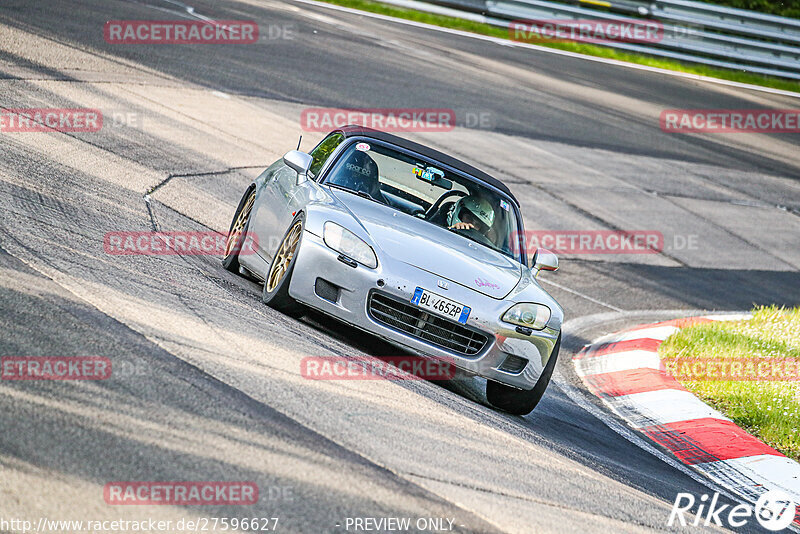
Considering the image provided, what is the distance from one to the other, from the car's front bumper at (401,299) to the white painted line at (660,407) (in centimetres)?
173

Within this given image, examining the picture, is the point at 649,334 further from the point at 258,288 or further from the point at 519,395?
the point at 258,288

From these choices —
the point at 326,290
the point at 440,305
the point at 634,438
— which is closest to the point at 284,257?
the point at 326,290

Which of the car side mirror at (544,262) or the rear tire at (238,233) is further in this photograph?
the rear tire at (238,233)

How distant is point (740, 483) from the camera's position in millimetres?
6461

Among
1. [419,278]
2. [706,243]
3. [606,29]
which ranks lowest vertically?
[706,243]

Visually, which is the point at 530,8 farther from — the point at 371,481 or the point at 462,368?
the point at 371,481

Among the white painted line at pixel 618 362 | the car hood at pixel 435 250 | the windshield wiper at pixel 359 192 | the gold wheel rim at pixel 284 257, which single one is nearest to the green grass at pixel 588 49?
the white painted line at pixel 618 362

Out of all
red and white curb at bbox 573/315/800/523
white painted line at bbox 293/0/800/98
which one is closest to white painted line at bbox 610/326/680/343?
red and white curb at bbox 573/315/800/523

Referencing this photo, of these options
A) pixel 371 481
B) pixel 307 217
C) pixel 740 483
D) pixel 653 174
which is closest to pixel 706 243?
pixel 653 174

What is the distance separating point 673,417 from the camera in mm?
7723

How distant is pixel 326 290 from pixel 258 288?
154cm

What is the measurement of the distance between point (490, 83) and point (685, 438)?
13653mm

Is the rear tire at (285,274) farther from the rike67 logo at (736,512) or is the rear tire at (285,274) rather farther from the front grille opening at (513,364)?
the rike67 logo at (736,512)

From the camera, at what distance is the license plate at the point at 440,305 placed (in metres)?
6.14
